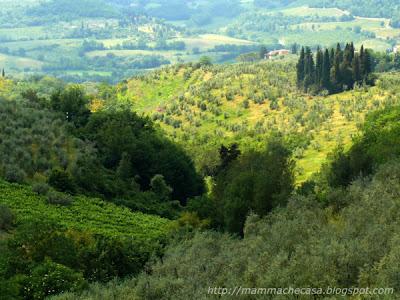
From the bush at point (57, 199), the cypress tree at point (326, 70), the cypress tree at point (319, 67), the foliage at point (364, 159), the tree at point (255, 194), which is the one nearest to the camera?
the tree at point (255, 194)

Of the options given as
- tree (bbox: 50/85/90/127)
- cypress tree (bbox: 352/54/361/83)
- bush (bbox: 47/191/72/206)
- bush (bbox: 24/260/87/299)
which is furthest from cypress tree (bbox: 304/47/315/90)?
bush (bbox: 24/260/87/299)

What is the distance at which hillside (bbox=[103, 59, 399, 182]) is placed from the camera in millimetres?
99875

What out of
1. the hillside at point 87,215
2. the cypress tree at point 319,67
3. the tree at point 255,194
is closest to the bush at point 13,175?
the hillside at point 87,215

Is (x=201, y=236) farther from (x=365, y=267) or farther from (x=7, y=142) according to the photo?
(x=7, y=142)

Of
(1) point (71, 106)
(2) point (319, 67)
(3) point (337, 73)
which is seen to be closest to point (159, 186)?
(1) point (71, 106)

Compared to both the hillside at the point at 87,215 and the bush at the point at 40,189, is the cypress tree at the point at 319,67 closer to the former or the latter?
Result: the hillside at the point at 87,215

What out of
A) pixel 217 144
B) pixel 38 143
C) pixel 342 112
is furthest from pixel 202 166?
pixel 38 143

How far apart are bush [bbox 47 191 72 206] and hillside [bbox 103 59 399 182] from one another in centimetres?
3690

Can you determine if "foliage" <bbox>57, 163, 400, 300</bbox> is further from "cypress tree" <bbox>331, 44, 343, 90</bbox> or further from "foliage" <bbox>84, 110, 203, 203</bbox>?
"cypress tree" <bbox>331, 44, 343, 90</bbox>

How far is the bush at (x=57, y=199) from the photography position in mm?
49625

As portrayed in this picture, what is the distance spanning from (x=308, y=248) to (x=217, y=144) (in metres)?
82.8

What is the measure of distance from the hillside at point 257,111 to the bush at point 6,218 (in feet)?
150

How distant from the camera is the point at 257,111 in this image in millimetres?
128375

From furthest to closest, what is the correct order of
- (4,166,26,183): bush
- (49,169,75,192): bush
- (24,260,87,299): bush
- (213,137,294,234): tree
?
1. (49,169,75,192): bush
2. (4,166,26,183): bush
3. (213,137,294,234): tree
4. (24,260,87,299): bush
